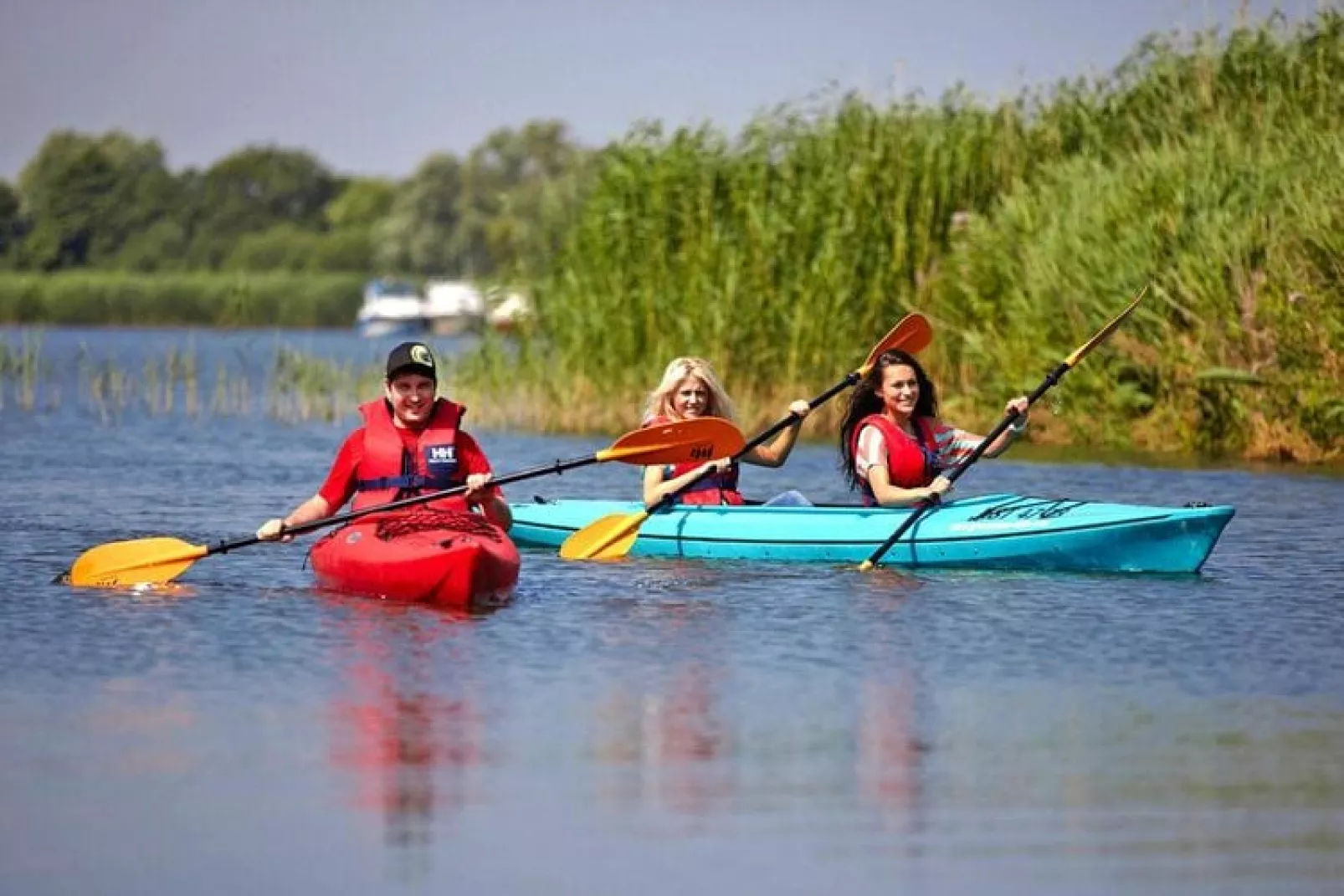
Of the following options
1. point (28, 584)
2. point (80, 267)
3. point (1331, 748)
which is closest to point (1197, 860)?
point (1331, 748)

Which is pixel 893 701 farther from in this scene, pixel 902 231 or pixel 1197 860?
pixel 902 231

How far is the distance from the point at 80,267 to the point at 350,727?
80090mm

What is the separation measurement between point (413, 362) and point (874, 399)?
8.01 feet

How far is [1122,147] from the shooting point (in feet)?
63.5

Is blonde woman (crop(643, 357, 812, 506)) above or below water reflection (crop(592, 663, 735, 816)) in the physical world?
above

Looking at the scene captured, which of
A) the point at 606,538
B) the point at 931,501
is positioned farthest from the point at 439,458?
the point at 931,501

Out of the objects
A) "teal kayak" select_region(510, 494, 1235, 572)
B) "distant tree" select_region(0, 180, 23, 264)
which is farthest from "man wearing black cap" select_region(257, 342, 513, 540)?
"distant tree" select_region(0, 180, 23, 264)

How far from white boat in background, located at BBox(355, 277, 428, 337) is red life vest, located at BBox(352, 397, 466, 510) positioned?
209ft

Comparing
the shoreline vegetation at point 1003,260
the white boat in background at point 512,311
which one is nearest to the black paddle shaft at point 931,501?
the shoreline vegetation at point 1003,260

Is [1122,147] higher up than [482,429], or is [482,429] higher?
[1122,147]

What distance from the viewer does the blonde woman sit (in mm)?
11695

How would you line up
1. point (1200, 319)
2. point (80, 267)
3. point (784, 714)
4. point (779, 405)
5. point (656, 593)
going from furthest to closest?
point (80, 267)
point (779, 405)
point (1200, 319)
point (656, 593)
point (784, 714)

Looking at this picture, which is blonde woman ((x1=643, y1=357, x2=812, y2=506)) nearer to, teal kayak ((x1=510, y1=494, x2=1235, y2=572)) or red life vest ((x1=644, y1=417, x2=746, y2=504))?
red life vest ((x1=644, y1=417, x2=746, y2=504))

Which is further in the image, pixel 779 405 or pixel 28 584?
pixel 779 405
